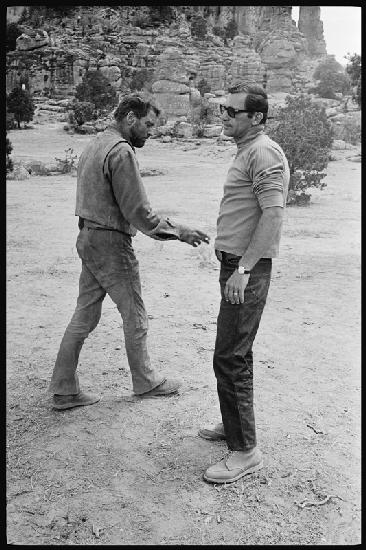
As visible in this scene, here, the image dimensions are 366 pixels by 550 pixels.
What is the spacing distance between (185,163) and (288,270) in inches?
506

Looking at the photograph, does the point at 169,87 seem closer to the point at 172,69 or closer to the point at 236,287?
the point at 172,69

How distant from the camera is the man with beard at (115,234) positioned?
320 cm

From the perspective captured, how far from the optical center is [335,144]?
76.5 feet

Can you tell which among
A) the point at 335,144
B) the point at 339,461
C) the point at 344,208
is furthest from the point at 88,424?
the point at 335,144

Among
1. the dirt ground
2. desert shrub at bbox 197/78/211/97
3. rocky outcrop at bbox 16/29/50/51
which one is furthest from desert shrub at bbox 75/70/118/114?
the dirt ground

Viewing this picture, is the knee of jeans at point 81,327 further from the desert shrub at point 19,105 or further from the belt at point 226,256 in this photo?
the desert shrub at point 19,105

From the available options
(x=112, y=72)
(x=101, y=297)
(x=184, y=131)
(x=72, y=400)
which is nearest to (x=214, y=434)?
(x=72, y=400)

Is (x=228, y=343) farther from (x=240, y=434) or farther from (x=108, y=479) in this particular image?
(x=108, y=479)

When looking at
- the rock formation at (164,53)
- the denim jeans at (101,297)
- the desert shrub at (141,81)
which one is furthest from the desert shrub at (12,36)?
the denim jeans at (101,297)

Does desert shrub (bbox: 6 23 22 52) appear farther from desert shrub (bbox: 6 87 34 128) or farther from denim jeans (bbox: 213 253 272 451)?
denim jeans (bbox: 213 253 272 451)

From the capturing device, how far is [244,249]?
106 inches

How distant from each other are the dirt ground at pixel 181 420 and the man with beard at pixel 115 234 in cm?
22

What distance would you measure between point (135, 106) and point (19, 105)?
28.2 metres

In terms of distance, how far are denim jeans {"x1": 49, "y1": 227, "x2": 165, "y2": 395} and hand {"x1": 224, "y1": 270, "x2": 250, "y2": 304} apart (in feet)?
2.95
